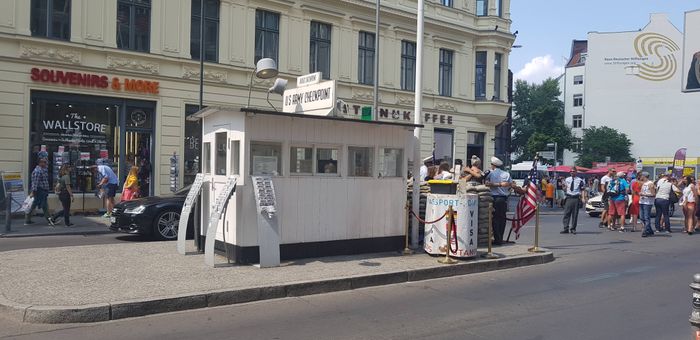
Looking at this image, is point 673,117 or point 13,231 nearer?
point 13,231

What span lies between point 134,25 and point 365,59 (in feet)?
33.4

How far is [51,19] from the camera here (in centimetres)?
1781

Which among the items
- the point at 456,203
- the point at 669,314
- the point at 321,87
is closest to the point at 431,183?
the point at 456,203

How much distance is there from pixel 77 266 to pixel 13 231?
21.2ft

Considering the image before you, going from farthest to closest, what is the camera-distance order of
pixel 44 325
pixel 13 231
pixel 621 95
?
pixel 621 95
pixel 13 231
pixel 44 325

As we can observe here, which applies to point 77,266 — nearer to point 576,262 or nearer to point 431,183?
point 431,183

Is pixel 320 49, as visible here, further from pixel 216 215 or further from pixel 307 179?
pixel 216 215

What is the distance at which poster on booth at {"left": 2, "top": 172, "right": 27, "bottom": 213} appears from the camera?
15812 mm

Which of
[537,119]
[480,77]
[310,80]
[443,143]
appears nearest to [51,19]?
[310,80]

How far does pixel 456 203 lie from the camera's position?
9.89 meters

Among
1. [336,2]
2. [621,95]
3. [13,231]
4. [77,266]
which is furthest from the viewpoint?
[621,95]

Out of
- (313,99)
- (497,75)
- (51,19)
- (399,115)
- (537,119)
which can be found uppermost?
(537,119)

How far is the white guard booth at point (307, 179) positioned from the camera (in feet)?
29.8

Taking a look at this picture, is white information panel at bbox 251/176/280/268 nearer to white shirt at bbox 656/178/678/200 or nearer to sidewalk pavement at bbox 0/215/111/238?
sidewalk pavement at bbox 0/215/111/238
